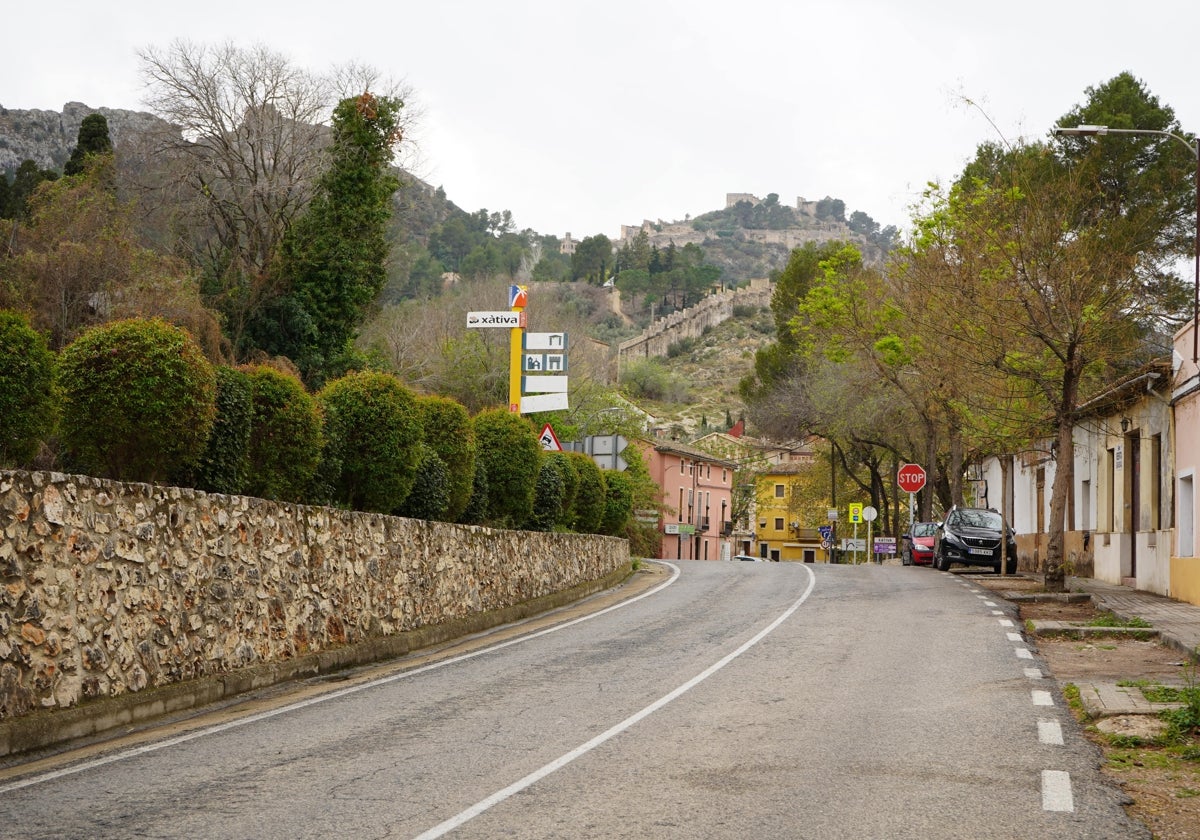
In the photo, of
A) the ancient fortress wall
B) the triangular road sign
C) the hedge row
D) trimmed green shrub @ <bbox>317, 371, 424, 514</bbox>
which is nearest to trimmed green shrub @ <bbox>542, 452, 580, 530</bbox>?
the triangular road sign

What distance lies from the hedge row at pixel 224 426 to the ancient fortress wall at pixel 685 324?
494ft

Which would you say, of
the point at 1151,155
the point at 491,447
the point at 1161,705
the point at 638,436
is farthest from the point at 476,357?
the point at 1161,705

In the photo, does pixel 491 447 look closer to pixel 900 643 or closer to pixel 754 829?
pixel 900 643

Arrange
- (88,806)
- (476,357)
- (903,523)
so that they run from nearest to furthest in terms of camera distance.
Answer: (88,806), (476,357), (903,523)

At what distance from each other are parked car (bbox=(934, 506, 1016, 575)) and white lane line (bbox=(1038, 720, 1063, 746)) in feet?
84.7

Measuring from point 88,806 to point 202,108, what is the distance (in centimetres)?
3771

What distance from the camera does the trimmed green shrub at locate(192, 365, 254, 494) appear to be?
1298 centimetres

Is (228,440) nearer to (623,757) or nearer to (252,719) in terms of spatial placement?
(252,719)

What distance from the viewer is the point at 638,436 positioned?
63.6 meters

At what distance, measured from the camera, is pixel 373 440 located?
1677cm

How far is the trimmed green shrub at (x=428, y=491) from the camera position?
18.5 m

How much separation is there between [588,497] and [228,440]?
1723cm

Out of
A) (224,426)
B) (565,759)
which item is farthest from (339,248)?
(565,759)

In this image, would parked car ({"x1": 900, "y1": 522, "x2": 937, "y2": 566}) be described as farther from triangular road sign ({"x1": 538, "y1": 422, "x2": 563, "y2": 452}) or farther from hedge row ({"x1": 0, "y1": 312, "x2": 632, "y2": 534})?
hedge row ({"x1": 0, "y1": 312, "x2": 632, "y2": 534})
